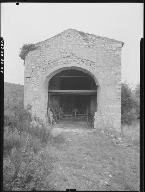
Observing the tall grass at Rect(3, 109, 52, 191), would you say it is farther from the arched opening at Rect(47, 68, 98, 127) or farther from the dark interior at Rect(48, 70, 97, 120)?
the dark interior at Rect(48, 70, 97, 120)

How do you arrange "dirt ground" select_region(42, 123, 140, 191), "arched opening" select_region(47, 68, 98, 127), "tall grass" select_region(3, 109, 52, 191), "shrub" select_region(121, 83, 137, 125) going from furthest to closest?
1. "arched opening" select_region(47, 68, 98, 127)
2. "shrub" select_region(121, 83, 137, 125)
3. "dirt ground" select_region(42, 123, 140, 191)
4. "tall grass" select_region(3, 109, 52, 191)

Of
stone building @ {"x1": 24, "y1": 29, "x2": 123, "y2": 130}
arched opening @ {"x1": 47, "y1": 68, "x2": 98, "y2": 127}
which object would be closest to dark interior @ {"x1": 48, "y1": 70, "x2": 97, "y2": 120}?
arched opening @ {"x1": 47, "y1": 68, "x2": 98, "y2": 127}

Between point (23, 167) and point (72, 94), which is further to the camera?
point (72, 94)

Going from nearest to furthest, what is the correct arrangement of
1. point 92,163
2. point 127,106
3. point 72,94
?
point 92,163
point 127,106
point 72,94

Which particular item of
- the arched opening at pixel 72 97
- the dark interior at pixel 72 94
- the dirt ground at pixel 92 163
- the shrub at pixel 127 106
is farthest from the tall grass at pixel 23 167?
the dark interior at pixel 72 94

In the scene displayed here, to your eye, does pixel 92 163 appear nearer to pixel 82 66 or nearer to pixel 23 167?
pixel 23 167

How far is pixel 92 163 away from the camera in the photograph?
6043 mm

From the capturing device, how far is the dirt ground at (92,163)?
188 inches

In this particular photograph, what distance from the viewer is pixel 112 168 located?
5.80 m

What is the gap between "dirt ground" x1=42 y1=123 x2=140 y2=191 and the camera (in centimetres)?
479

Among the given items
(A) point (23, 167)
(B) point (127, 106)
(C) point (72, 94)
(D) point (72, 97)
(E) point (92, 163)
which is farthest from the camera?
(D) point (72, 97)

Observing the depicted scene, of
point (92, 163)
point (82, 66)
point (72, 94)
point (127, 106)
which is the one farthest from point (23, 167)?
point (72, 94)

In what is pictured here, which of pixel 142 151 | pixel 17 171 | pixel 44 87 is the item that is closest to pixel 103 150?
pixel 17 171

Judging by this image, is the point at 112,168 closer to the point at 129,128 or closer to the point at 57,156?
the point at 57,156
